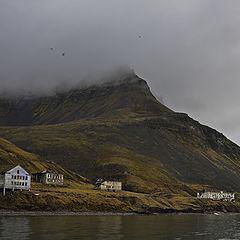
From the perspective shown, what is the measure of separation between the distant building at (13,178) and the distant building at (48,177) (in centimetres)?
2333

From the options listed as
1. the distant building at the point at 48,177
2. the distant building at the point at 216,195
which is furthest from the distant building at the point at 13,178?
the distant building at the point at 216,195

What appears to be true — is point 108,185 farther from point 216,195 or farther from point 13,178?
point 216,195

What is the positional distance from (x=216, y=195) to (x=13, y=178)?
123 metres

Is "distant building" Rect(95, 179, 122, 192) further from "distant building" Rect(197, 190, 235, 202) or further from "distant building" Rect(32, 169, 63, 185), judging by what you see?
"distant building" Rect(197, 190, 235, 202)

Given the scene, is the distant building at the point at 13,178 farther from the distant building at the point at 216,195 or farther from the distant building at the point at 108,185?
the distant building at the point at 216,195

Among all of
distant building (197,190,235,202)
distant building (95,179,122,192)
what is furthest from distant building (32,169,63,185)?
distant building (197,190,235,202)

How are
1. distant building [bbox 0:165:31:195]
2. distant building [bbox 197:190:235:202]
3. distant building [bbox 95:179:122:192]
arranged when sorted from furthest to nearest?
distant building [bbox 197:190:235:202] → distant building [bbox 95:179:122:192] → distant building [bbox 0:165:31:195]

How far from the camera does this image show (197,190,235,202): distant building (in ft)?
620

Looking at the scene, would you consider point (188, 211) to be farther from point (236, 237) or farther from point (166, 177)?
point (236, 237)

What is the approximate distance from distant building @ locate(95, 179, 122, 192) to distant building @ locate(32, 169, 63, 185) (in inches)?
746

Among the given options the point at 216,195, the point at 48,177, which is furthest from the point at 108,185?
the point at 216,195

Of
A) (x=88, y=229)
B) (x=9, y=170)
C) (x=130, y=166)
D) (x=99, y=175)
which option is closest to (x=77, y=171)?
(x=99, y=175)

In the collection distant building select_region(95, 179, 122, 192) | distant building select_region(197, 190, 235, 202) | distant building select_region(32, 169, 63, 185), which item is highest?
distant building select_region(32, 169, 63, 185)

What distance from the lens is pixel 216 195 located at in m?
195
